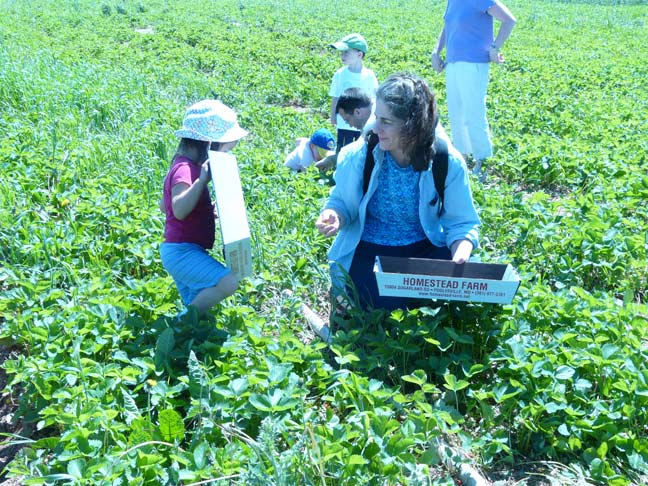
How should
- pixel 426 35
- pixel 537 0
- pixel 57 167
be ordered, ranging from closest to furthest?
1. pixel 57 167
2. pixel 426 35
3. pixel 537 0

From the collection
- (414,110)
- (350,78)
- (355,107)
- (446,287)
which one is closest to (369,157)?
(414,110)

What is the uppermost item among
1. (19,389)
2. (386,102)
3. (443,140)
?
(386,102)

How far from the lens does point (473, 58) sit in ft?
18.8

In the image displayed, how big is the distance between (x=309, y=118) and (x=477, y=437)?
219 inches

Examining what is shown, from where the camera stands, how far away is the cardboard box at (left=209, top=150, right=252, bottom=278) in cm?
299

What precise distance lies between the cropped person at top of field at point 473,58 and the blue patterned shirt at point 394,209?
248 centimetres

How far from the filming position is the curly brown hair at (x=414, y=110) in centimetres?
324

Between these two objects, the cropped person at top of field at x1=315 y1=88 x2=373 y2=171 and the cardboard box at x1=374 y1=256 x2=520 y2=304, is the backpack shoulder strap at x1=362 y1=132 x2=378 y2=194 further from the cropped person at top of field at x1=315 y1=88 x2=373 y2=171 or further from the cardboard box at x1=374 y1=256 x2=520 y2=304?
the cropped person at top of field at x1=315 y1=88 x2=373 y2=171

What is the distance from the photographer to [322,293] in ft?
13.2

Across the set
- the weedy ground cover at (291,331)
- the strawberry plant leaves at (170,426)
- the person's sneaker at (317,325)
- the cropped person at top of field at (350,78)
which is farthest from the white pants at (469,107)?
the strawberry plant leaves at (170,426)

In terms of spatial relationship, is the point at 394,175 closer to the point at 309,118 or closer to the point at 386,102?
the point at 386,102

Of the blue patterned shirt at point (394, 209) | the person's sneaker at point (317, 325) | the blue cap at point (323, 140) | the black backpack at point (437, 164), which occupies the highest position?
the black backpack at point (437, 164)

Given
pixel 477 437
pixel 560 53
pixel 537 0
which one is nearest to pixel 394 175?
pixel 477 437

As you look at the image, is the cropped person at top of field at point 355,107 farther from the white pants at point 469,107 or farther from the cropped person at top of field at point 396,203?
the cropped person at top of field at point 396,203
